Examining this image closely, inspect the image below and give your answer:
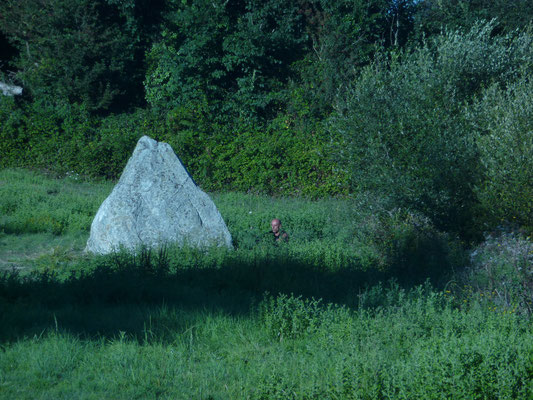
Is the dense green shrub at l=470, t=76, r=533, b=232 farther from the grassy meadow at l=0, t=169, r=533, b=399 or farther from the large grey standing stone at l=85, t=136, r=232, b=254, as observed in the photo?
the large grey standing stone at l=85, t=136, r=232, b=254

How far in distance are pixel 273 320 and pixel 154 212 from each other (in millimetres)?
5045

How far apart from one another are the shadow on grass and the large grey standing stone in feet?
3.38

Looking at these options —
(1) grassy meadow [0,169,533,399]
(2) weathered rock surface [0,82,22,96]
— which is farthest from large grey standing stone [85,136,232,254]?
(2) weathered rock surface [0,82,22,96]

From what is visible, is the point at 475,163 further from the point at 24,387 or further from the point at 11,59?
the point at 11,59

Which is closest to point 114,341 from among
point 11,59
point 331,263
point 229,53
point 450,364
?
point 450,364

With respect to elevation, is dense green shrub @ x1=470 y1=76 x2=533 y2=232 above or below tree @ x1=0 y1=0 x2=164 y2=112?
below

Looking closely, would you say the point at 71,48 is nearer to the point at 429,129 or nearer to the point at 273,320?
the point at 429,129

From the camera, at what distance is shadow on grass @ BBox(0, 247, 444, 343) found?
17.8ft

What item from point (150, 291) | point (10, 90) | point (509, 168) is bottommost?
point (150, 291)

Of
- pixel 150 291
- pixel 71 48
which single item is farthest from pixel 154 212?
pixel 71 48

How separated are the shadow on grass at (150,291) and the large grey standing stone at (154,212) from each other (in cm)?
103

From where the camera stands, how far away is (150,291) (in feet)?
21.9

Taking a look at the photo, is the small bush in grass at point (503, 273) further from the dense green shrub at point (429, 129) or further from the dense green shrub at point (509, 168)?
the dense green shrub at point (429, 129)

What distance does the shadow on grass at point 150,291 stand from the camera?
543 cm
